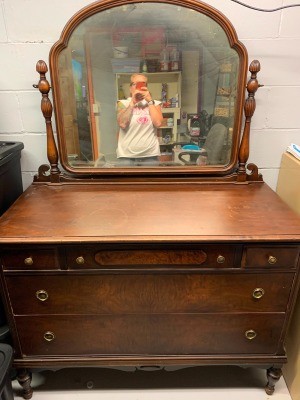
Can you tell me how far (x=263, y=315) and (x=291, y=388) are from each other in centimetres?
45

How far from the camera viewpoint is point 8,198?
53.7 inches

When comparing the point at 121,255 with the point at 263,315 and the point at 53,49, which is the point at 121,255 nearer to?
the point at 263,315

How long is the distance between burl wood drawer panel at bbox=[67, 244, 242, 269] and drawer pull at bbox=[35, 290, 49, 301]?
5.8 inches

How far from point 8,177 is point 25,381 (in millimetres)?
822

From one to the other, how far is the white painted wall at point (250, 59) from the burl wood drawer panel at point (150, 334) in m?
0.70

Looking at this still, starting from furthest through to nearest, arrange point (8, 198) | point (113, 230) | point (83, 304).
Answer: point (8, 198), point (83, 304), point (113, 230)

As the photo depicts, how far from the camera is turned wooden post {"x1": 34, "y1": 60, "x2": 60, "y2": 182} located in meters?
1.28

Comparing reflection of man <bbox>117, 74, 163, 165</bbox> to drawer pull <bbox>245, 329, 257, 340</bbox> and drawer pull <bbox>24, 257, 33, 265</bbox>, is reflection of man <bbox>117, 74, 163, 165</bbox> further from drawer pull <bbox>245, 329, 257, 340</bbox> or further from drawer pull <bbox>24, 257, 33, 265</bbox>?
drawer pull <bbox>245, 329, 257, 340</bbox>

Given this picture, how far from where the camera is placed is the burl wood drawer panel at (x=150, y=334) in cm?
121

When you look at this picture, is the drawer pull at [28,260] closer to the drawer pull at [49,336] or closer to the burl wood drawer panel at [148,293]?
the burl wood drawer panel at [148,293]

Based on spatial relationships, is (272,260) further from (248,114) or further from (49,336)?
(49,336)

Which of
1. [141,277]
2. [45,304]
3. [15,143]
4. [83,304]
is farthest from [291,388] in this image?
[15,143]

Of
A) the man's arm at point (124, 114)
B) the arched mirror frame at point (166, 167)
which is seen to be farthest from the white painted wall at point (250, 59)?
the man's arm at point (124, 114)

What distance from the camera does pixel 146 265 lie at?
1117 millimetres
